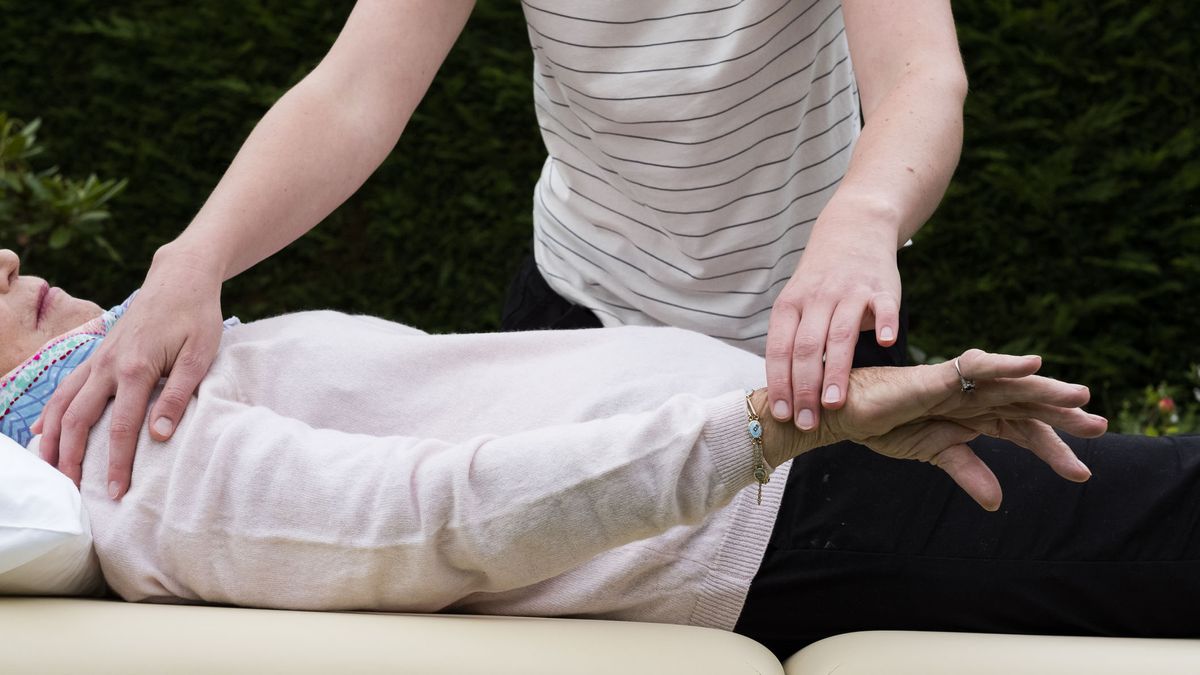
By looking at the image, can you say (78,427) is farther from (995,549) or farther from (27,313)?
(995,549)

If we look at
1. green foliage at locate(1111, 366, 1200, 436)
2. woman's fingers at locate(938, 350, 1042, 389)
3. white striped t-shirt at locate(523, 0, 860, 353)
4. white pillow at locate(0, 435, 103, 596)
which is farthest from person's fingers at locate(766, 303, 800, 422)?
green foliage at locate(1111, 366, 1200, 436)

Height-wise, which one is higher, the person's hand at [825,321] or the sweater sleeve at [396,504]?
the person's hand at [825,321]

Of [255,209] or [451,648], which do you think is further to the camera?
[255,209]

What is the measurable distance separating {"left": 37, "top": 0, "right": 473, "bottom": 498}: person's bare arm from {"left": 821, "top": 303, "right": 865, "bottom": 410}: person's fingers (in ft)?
2.25

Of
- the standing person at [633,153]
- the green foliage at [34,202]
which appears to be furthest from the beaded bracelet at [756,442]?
the green foliage at [34,202]

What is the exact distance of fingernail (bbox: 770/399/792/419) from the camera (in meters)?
0.97

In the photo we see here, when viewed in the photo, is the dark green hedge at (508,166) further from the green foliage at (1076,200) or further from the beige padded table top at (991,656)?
the beige padded table top at (991,656)

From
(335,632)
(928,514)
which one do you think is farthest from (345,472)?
(928,514)

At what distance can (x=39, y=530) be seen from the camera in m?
1.09

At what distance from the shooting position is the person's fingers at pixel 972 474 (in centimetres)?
101

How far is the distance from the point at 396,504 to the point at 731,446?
318 millimetres

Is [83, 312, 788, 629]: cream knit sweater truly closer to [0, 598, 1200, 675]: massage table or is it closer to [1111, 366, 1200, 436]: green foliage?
[0, 598, 1200, 675]: massage table

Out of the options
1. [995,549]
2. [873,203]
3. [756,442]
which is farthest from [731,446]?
[995,549]

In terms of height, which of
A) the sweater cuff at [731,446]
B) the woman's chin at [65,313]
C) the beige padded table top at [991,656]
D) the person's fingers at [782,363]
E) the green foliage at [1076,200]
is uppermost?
the person's fingers at [782,363]
